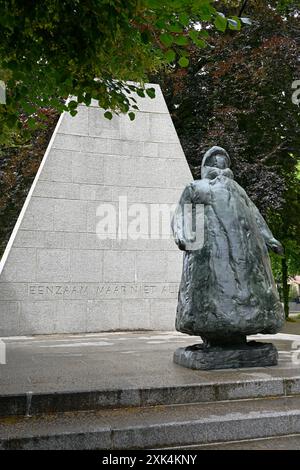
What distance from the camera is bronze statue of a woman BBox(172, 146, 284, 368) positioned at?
15.1 ft

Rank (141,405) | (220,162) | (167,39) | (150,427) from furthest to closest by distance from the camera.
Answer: (220,162), (141,405), (167,39), (150,427)

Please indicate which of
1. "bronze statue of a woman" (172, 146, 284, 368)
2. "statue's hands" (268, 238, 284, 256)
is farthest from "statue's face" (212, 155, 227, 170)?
"statue's hands" (268, 238, 284, 256)

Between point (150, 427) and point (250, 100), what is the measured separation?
12.2m

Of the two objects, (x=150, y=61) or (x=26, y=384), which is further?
(x=150, y=61)

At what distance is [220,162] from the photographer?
17.3ft

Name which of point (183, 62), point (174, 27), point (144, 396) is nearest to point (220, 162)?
point (183, 62)

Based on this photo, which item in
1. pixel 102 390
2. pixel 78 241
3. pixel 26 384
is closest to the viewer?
pixel 102 390

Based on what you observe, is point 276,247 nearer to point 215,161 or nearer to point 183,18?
point 215,161

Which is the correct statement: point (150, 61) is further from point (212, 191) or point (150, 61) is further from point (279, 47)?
A: point (279, 47)

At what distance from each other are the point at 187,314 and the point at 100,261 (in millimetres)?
4606
